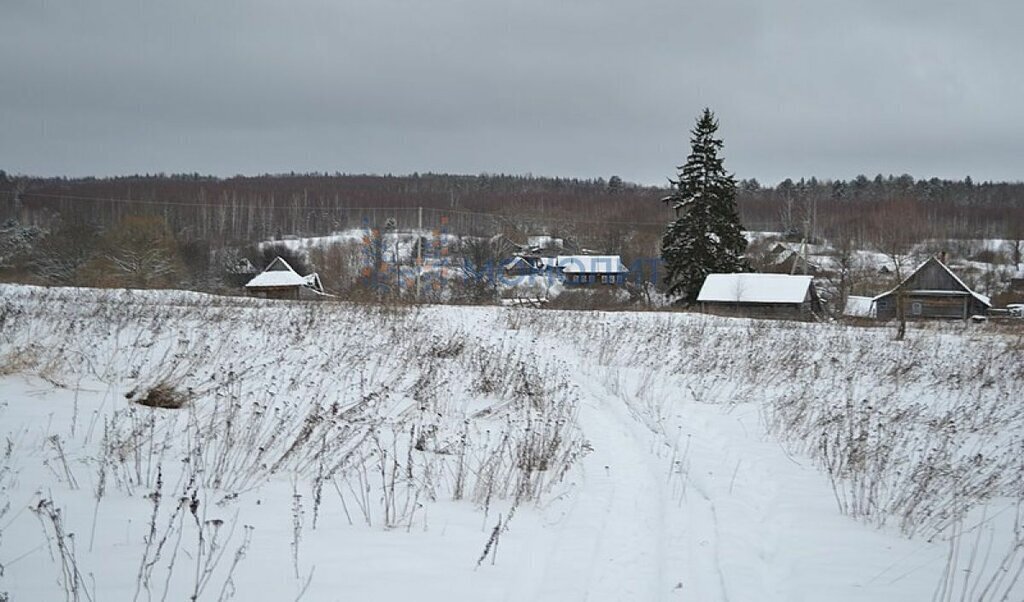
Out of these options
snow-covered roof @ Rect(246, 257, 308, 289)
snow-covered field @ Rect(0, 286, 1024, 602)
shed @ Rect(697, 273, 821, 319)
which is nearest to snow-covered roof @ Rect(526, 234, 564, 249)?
snow-covered roof @ Rect(246, 257, 308, 289)

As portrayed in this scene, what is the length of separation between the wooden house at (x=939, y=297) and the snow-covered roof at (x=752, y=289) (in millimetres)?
9677

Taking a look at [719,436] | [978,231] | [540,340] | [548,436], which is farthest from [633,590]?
[978,231]

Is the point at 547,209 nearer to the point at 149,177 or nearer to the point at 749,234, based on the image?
the point at 749,234

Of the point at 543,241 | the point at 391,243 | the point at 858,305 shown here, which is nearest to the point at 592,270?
the point at 391,243

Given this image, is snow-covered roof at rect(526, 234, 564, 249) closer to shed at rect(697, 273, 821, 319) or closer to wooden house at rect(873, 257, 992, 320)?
wooden house at rect(873, 257, 992, 320)

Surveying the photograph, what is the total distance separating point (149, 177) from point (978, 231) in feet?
517

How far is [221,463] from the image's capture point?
4.50 metres

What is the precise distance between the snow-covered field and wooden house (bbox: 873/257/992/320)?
4268 centimetres

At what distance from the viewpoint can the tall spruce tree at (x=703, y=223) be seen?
40938mm

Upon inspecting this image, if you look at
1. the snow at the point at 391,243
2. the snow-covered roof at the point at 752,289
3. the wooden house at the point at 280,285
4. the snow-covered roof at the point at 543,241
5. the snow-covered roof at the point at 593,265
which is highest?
the snow-covered roof at the point at 543,241

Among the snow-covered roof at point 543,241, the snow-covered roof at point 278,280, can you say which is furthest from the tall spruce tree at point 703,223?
the snow-covered roof at point 543,241

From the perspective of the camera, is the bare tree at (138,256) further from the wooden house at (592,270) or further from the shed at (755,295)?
the shed at (755,295)

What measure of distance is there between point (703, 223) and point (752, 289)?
552 centimetres

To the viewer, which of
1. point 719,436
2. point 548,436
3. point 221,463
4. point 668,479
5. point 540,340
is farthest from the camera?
point 540,340
